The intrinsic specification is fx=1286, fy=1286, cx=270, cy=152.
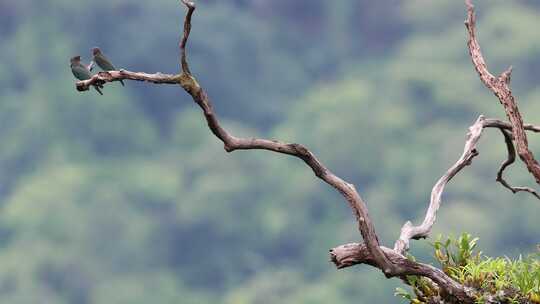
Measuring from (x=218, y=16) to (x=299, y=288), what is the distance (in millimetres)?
29452

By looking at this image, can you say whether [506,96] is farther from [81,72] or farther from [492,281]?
[81,72]

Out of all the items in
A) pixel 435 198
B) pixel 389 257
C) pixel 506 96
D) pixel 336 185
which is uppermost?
pixel 506 96

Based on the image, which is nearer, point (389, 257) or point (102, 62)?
point (389, 257)

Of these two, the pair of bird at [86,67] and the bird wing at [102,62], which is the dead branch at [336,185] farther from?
the bird wing at [102,62]

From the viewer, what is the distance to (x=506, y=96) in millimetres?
6250

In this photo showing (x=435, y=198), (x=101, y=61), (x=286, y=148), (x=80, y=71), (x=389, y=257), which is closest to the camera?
(x=286, y=148)

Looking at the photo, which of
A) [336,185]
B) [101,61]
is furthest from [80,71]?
[336,185]

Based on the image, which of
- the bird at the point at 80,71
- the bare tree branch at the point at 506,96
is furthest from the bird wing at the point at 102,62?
the bare tree branch at the point at 506,96

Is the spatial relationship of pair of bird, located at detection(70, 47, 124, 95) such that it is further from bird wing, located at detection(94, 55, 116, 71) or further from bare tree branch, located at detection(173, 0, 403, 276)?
bare tree branch, located at detection(173, 0, 403, 276)

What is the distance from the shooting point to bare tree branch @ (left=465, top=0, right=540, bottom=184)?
607 centimetres

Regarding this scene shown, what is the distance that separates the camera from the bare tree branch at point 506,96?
607cm

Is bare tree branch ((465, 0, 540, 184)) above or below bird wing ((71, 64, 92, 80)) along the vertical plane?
below

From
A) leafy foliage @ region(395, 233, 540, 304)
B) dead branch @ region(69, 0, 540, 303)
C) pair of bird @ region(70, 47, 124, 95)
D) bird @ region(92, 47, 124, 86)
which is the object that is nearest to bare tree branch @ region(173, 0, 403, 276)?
dead branch @ region(69, 0, 540, 303)

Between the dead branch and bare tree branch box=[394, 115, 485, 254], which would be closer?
the dead branch
